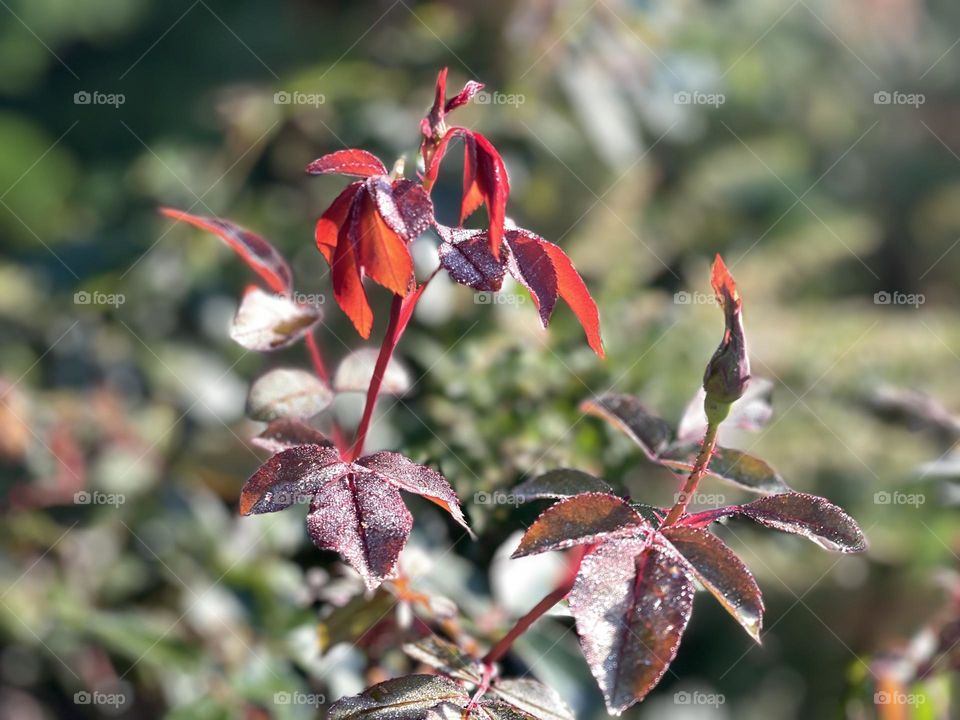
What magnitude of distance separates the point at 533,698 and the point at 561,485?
113mm

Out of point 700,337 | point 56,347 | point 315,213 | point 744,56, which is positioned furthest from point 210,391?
point 744,56

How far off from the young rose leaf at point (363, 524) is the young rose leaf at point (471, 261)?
0.35 ft

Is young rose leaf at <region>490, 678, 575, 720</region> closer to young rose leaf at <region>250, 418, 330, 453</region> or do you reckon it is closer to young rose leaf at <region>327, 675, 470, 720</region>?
young rose leaf at <region>327, 675, 470, 720</region>

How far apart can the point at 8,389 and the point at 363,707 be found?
29.4 inches

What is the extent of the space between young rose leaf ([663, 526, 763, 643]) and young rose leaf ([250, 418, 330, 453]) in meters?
0.21

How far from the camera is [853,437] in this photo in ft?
3.73

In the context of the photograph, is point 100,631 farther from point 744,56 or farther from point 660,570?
point 744,56

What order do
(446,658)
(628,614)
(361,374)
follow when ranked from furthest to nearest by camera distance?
(361,374) < (446,658) < (628,614)

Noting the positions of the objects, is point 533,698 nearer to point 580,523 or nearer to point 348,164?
point 580,523

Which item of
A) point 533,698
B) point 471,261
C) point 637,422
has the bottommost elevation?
point 533,698

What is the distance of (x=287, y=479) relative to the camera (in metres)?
0.46

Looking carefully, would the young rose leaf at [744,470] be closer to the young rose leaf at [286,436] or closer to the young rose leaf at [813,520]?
the young rose leaf at [813,520]

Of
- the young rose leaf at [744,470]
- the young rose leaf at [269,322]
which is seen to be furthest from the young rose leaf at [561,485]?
the young rose leaf at [269,322]

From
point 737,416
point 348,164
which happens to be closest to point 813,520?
point 737,416
